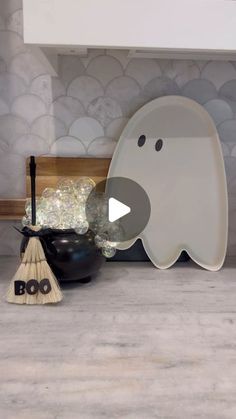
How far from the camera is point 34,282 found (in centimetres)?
80

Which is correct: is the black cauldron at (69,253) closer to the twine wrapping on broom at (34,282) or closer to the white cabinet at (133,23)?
the twine wrapping on broom at (34,282)

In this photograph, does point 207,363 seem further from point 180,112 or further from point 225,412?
point 180,112

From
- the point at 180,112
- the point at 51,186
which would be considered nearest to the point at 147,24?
the point at 180,112

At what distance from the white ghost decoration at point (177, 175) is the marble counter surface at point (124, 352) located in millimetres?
131

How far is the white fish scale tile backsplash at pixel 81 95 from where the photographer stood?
1035 mm

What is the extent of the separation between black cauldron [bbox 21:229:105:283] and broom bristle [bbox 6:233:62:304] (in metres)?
0.03

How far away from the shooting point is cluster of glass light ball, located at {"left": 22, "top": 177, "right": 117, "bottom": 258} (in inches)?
34.3

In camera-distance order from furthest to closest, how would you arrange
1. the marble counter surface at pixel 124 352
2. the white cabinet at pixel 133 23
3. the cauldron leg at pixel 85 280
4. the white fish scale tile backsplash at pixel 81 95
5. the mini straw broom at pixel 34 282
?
the white fish scale tile backsplash at pixel 81 95 → the cauldron leg at pixel 85 280 → the mini straw broom at pixel 34 282 → the white cabinet at pixel 133 23 → the marble counter surface at pixel 124 352

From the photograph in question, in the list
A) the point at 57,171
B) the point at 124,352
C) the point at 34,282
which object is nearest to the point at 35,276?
the point at 34,282

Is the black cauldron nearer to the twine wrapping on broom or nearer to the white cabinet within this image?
the twine wrapping on broom
